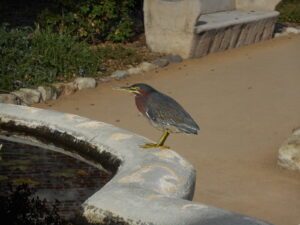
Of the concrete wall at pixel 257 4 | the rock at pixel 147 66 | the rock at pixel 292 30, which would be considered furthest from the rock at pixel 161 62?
the rock at pixel 292 30

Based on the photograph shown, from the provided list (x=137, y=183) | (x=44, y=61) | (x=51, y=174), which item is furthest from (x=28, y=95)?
(x=137, y=183)

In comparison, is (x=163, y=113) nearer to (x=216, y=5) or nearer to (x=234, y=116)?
(x=234, y=116)

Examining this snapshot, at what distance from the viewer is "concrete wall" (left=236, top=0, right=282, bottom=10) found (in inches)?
447

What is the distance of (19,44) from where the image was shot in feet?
27.0

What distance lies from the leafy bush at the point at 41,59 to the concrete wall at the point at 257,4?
3.85 metres

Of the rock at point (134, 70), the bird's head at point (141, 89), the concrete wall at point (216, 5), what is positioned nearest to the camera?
the bird's head at point (141, 89)

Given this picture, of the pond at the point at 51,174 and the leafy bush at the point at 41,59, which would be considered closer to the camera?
the pond at the point at 51,174

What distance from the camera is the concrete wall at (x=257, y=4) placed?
11359 mm

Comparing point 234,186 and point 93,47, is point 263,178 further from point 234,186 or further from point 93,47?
point 93,47

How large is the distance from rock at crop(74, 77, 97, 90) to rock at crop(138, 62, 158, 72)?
1.05 metres

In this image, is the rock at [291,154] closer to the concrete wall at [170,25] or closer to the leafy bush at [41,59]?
the leafy bush at [41,59]

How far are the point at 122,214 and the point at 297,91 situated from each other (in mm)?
5768

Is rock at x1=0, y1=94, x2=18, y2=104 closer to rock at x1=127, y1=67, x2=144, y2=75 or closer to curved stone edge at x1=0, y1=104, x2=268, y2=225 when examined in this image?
rock at x1=127, y1=67, x2=144, y2=75

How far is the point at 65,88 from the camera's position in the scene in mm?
7766
